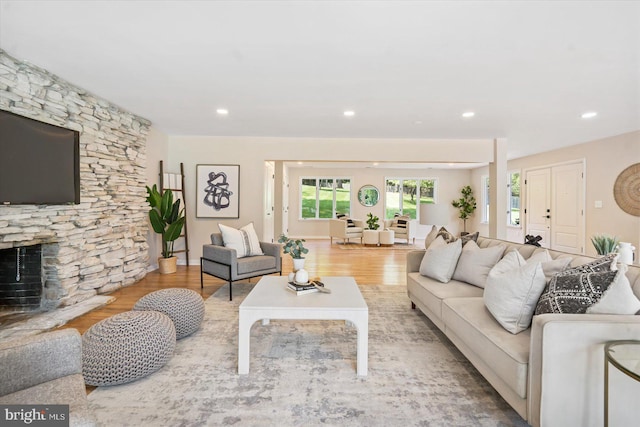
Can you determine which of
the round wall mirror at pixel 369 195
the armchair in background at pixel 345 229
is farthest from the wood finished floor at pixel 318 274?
the round wall mirror at pixel 369 195

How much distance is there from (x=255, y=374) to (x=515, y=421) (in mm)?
1506

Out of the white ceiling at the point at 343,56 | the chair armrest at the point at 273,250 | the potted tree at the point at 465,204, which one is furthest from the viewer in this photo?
the potted tree at the point at 465,204

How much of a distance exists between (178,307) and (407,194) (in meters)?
8.54

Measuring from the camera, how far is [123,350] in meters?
1.81

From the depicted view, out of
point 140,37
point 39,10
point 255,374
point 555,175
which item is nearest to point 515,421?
point 255,374

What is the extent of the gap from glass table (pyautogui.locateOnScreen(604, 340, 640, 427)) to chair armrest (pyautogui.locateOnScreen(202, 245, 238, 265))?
3.17m

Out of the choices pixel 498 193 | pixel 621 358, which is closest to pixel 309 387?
pixel 621 358

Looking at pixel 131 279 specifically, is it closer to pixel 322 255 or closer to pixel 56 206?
pixel 56 206

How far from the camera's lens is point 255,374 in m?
1.96

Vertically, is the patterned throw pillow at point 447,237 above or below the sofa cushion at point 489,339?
above

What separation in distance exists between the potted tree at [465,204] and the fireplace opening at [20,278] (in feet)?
32.4

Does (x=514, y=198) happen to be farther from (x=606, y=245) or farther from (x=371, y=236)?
(x=606, y=245)

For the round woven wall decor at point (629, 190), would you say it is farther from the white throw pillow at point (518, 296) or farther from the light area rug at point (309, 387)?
the white throw pillow at point (518, 296)

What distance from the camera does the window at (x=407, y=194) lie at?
9.76 metres
